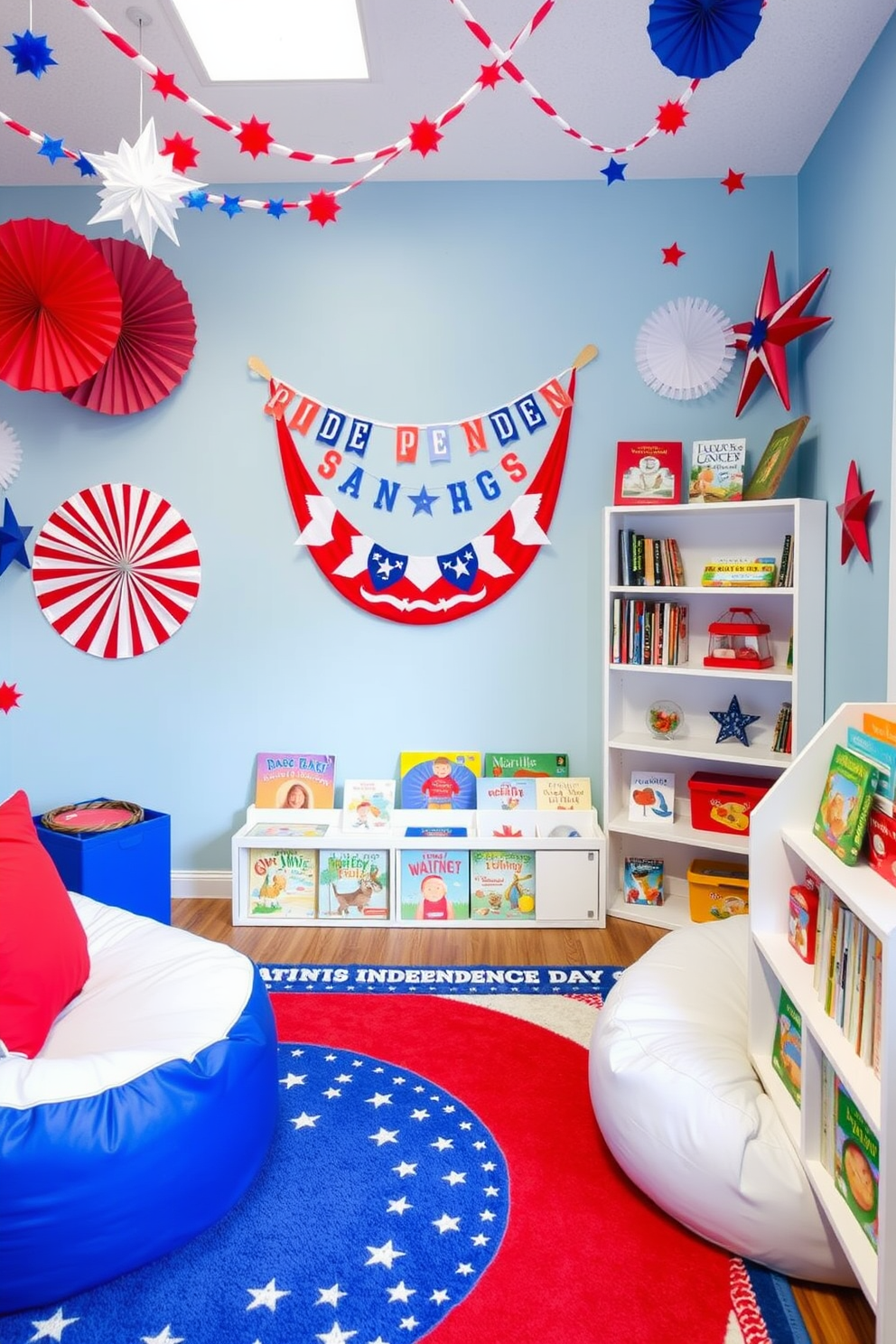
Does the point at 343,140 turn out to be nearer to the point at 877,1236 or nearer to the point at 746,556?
the point at 746,556

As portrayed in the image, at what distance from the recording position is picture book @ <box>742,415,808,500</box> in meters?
2.86

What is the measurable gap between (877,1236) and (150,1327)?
3.54 feet

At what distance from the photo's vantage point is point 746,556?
314 centimetres

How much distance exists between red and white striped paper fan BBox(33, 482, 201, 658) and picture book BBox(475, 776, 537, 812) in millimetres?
1279

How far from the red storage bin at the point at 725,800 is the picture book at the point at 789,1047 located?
1.35 meters

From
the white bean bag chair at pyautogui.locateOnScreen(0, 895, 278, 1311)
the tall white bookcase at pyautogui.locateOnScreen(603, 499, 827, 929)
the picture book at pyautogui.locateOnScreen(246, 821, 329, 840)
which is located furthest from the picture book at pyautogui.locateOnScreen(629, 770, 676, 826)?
the white bean bag chair at pyautogui.locateOnScreen(0, 895, 278, 1311)

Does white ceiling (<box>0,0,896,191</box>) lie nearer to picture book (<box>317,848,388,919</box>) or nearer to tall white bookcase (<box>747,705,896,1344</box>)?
tall white bookcase (<box>747,705,896,1344</box>)

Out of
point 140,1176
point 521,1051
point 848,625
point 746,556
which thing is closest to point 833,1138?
point 521,1051

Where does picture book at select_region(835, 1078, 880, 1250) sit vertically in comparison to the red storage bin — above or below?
below

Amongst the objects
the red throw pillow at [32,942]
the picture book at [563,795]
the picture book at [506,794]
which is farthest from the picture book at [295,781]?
the red throw pillow at [32,942]

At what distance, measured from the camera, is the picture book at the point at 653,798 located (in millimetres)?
3209

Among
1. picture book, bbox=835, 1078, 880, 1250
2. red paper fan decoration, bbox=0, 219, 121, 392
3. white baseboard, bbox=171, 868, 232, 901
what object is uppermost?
red paper fan decoration, bbox=0, 219, 121, 392

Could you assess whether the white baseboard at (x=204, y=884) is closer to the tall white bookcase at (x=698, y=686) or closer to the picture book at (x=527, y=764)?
the picture book at (x=527, y=764)

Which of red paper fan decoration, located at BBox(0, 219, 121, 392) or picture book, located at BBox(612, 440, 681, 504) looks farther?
picture book, located at BBox(612, 440, 681, 504)
